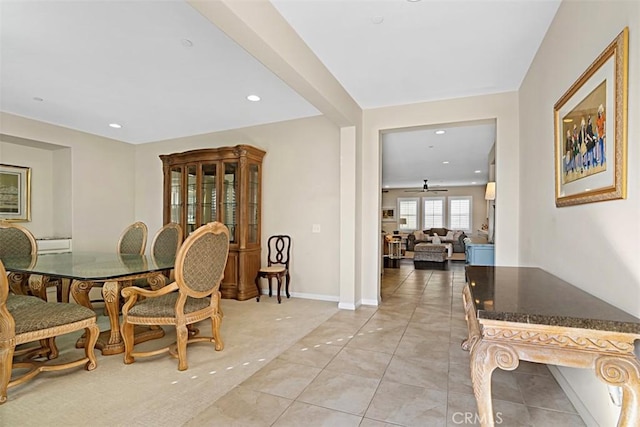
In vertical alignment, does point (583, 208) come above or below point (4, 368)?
above

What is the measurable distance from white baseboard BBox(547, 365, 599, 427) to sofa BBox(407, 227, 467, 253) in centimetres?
903

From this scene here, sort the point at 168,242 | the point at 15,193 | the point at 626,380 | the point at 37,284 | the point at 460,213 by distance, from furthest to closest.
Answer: the point at 460,213 → the point at 15,193 → the point at 168,242 → the point at 37,284 → the point at 626,380

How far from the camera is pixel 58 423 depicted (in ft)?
5.88

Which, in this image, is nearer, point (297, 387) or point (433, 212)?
point (297, 387)

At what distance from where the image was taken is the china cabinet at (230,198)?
4719 millimetres

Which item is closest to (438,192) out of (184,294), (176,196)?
(176,196)

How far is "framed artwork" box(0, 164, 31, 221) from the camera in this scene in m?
4.87

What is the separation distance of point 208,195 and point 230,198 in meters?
0.42

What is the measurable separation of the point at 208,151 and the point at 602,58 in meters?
4.57

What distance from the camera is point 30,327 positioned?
2.12m

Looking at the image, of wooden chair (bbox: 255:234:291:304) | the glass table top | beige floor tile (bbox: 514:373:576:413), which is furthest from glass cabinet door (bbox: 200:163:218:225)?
beige floor tile (bbox: 514:373:576:413)

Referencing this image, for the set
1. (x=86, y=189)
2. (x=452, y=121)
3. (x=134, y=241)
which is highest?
(x=452, y=121)

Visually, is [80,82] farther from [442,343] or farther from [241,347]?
[442,343]

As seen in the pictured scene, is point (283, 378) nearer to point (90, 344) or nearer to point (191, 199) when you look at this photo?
point (90, 344)
